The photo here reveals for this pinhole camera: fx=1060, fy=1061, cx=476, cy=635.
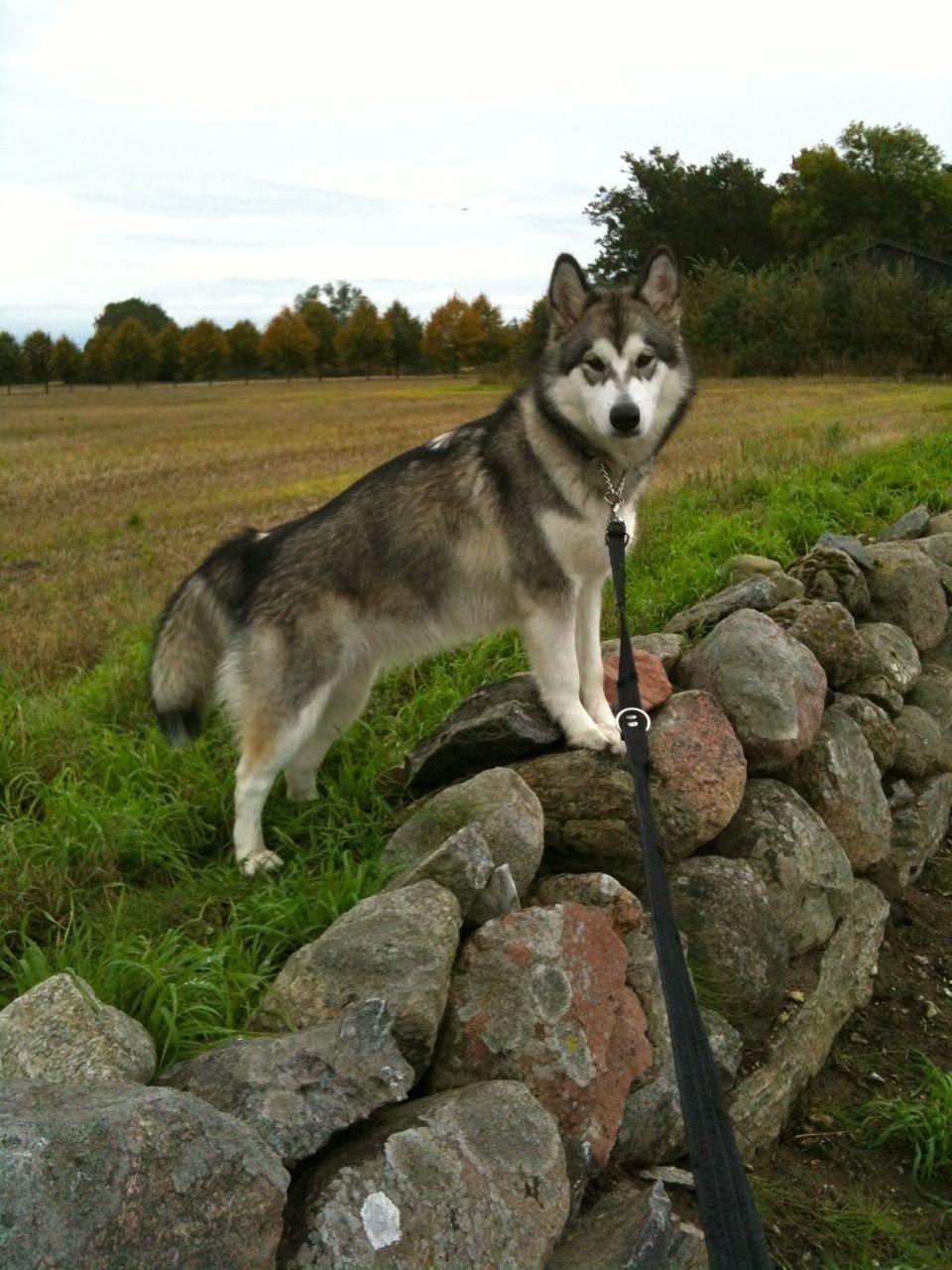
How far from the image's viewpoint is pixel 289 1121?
207 centimetres

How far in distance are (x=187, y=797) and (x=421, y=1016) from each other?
6.26ft

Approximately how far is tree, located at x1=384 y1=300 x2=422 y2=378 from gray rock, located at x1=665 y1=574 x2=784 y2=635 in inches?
2929

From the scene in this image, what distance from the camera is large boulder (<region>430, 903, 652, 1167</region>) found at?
2.54 metres

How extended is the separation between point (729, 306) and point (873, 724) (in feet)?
118

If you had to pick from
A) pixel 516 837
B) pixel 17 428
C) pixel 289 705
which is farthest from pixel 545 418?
pixel 17 428

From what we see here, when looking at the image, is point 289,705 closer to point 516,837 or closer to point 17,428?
point 516,837

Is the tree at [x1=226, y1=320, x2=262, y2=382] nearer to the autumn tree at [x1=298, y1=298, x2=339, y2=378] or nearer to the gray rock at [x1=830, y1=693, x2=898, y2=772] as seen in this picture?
the autumn tree at [x1=298, y1=298, x2=339, y2=378]

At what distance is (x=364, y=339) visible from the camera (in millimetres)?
77562

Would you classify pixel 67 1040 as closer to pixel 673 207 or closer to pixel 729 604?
pixel 729 604

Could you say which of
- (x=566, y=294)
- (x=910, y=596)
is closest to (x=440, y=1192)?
(x=566, y=294)

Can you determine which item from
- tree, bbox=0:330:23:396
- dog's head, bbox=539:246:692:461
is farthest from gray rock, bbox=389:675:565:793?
tree, bbox=0:330:23:396

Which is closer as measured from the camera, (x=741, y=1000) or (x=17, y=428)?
(x=741, y=1000)

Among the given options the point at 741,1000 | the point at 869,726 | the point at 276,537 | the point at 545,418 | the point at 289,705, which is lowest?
the point at 741,1000

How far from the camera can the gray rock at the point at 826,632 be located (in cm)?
485
